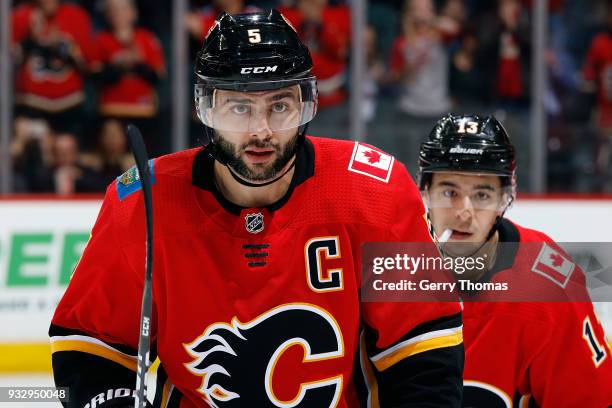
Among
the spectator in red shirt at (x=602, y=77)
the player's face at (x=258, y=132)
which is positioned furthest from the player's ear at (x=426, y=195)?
the spectator in red shirt at (x=602, y=77)

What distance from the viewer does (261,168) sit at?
1.75 m

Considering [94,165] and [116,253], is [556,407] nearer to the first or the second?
[116,253]

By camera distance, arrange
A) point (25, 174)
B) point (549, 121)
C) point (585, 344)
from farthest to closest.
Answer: point (549, 121), point (25, 174), point (585, 344)

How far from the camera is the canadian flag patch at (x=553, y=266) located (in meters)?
2.33

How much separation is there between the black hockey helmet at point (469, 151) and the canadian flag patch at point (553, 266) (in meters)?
0.22

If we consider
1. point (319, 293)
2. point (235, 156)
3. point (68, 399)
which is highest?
point (235, 156)

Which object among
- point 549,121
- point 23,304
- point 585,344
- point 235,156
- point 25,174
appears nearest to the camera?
point 235,156

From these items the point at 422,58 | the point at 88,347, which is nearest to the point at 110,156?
the point at 422,58

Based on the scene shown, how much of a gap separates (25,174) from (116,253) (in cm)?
375

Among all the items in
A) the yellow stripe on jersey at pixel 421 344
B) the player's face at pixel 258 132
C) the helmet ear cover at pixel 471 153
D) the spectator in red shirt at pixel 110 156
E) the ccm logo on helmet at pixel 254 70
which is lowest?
the spectator in red shirt at pixel 110 156

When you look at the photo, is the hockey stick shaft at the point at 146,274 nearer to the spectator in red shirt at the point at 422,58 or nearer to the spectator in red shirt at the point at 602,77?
the spectator in red shirt at the point at 422,58

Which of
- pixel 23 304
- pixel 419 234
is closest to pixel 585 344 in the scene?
pixel 419 234

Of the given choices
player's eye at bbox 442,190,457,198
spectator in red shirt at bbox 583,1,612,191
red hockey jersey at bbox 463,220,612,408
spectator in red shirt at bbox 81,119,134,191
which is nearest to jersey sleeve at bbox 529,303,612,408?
red hockey jersey at bbox 463,220,612,408

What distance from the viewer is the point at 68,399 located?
71.9 inches
